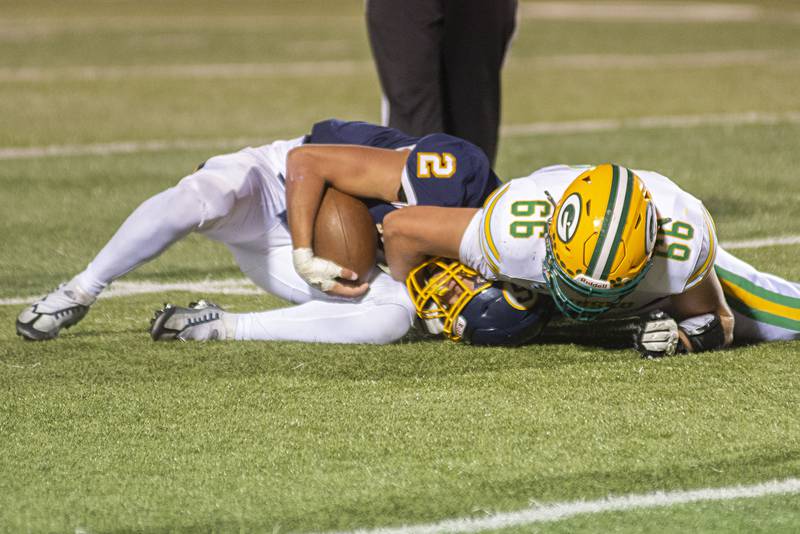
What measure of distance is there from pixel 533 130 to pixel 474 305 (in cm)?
564

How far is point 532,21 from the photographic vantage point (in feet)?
62.2

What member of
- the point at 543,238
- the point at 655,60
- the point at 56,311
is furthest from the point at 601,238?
the point at 655,60

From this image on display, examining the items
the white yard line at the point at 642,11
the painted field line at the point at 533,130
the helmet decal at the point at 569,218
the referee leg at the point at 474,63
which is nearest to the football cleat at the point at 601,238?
the helmet decal at the point at 569,218

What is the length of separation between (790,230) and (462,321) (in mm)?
2712

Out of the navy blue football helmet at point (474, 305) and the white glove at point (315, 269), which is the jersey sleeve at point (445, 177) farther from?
the white glove at point (315, 269)

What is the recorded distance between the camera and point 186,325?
4793mm

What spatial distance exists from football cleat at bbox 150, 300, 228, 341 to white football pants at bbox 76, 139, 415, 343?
77mm

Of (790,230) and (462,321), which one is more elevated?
(462,321)

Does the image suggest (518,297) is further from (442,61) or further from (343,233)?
(442,61)

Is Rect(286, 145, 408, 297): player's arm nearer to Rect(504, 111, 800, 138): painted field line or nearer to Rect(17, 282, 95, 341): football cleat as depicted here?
Rect(17, 282, 95, 341): football cleat

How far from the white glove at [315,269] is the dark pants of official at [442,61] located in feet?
6.16

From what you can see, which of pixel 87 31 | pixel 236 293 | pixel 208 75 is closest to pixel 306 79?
pixel 208 75

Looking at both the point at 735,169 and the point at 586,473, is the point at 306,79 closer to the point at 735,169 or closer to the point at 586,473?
the point at 735,169

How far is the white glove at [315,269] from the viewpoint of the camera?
4656 mm
